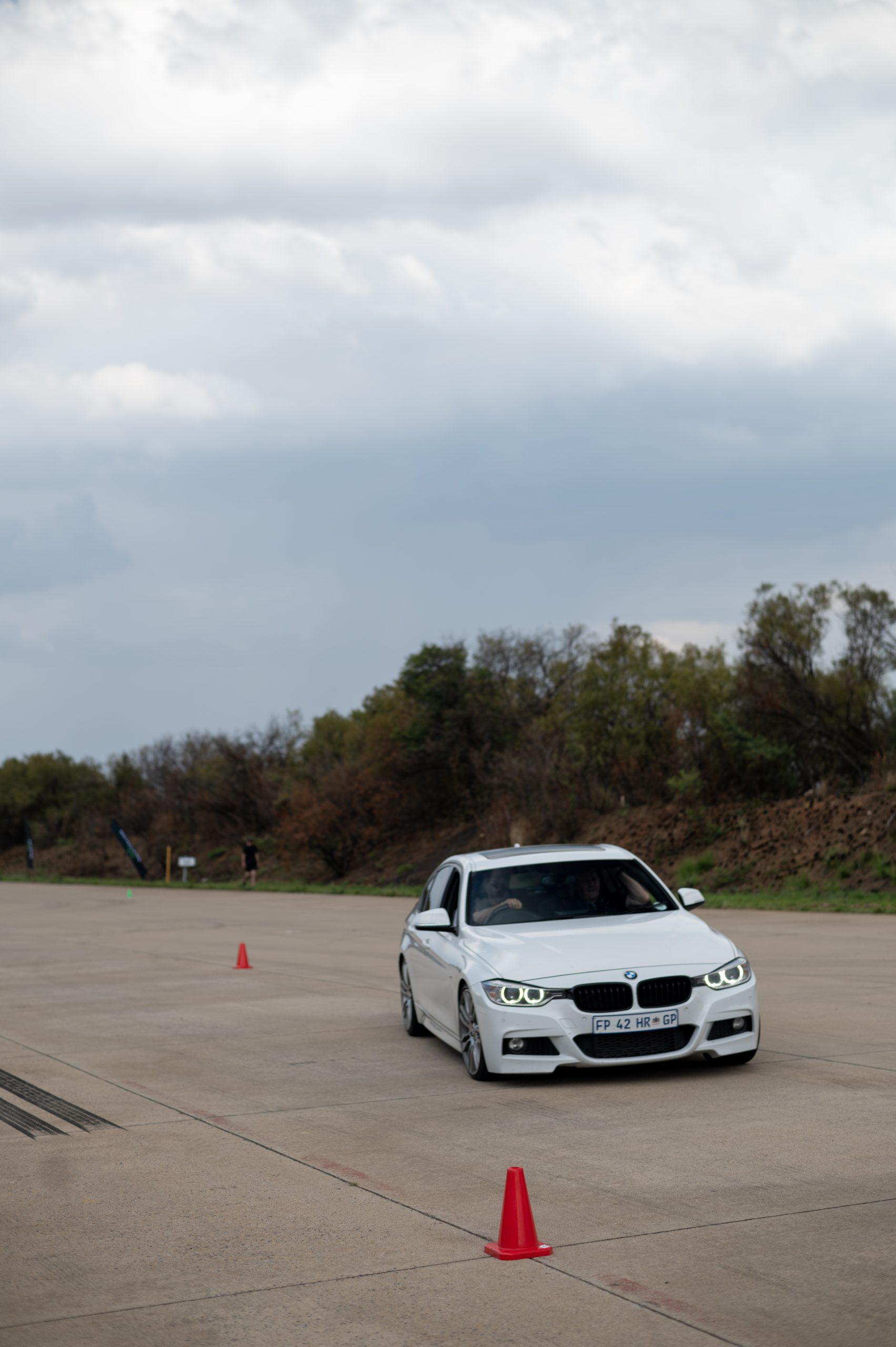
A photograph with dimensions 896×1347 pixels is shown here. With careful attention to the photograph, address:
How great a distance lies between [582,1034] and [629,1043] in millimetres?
300

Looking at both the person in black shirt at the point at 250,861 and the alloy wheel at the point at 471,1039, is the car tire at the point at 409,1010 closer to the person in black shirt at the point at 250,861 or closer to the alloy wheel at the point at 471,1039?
the alloy wheel at the point at 471,1039

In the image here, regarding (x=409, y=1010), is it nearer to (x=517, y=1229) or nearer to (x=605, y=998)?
(x=605, y=998)

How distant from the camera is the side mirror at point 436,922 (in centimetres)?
1073

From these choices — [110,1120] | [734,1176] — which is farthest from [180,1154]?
[734,1176]

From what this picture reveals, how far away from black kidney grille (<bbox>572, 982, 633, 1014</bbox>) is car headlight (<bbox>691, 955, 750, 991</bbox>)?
43 centimetres

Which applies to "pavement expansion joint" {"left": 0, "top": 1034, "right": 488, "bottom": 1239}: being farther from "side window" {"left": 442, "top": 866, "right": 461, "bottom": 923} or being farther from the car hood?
"side window" {"left": 442, "top": 866, "right": 461, "bottom": 923}

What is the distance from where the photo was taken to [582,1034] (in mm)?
9305

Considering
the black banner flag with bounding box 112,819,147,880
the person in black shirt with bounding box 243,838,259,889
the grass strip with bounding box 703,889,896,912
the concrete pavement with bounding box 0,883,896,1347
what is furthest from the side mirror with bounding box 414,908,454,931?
the black banner flag with bounding box 112,819,147,880

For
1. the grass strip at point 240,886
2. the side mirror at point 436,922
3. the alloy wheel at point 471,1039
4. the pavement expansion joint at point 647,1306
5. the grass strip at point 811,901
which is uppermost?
the side mirror at point 436,922

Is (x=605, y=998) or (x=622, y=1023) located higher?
(x=605, y=998)

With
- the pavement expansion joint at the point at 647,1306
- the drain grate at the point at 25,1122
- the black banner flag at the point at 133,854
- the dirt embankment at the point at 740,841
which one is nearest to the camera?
the pavement expansion joint at the point at 647,1306

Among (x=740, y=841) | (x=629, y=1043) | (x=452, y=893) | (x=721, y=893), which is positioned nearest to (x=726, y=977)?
(x=629, y=1043)

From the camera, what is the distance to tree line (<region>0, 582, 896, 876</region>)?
35.4 m

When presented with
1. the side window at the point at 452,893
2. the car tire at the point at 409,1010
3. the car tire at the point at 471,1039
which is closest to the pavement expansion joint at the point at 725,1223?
the car tire at the point at 471,1039
